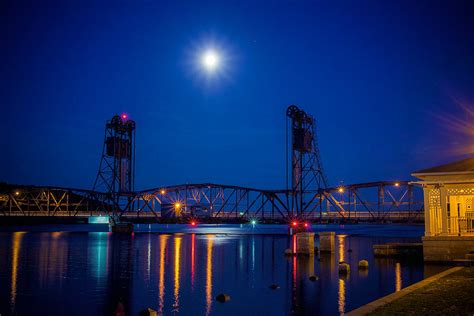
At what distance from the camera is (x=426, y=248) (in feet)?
123

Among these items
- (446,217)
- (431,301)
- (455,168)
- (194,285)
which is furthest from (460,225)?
(431,301)

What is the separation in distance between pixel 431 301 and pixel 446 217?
781 inches

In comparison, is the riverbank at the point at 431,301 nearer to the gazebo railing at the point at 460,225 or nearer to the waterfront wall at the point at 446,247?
the waterfront wall at the point at 446,247

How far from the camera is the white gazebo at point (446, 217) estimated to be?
35844mm

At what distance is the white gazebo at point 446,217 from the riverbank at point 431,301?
496 inches

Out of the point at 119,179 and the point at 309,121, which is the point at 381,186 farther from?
the point at 119,179

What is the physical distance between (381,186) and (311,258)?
78.9 m

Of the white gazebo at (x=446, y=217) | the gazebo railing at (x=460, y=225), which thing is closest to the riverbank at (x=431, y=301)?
the white gazebo at (x=446, y=217)

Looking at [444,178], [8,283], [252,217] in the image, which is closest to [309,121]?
[252,217]

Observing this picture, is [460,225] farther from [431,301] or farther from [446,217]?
[431,301]

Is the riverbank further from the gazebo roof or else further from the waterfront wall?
the gazebo roof

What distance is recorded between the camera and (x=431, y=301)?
719 inches

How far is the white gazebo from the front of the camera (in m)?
35.8

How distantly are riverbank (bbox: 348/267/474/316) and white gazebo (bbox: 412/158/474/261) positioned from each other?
1259 centimetres
